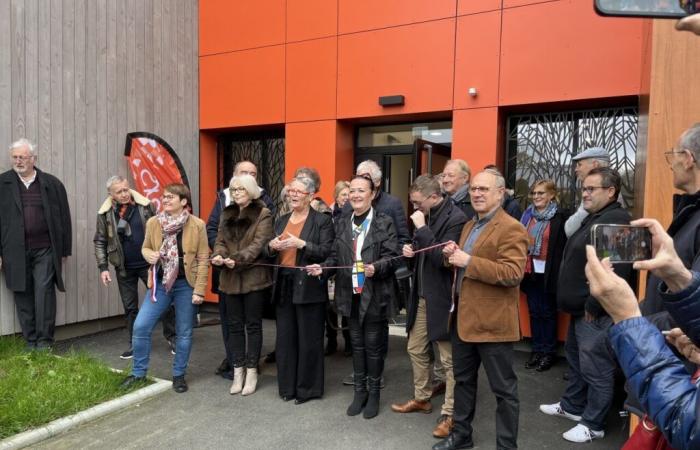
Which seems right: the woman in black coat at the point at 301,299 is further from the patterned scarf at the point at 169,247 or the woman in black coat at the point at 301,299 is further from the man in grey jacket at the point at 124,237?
the man in grey jacket at the point at 124,237

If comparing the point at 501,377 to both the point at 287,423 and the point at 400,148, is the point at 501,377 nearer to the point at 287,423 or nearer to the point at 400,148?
the point at 287,423

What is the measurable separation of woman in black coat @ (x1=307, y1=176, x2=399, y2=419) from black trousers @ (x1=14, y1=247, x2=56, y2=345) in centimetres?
324

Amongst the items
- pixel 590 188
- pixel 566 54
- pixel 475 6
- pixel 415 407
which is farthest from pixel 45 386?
pixel 566 54

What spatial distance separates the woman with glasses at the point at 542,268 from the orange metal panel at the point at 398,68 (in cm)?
169

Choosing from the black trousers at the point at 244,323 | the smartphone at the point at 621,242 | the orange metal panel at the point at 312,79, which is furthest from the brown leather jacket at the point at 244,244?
the smartphone at the point at 621,242

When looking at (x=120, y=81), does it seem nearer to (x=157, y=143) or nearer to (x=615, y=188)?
(x=157, y=143)

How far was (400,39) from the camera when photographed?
19.8ft

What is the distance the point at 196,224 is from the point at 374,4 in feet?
12.7

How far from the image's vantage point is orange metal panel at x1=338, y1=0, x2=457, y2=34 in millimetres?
5785

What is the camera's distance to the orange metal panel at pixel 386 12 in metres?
5.79

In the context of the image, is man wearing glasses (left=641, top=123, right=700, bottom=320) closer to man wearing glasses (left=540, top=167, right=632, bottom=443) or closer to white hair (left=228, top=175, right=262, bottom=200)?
man wearing glasses (left=540, top=167, right=632, bottom=443)

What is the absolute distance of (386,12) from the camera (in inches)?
240

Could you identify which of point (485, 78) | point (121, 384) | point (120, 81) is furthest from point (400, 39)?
point (121, 384)

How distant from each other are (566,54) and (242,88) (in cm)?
452
